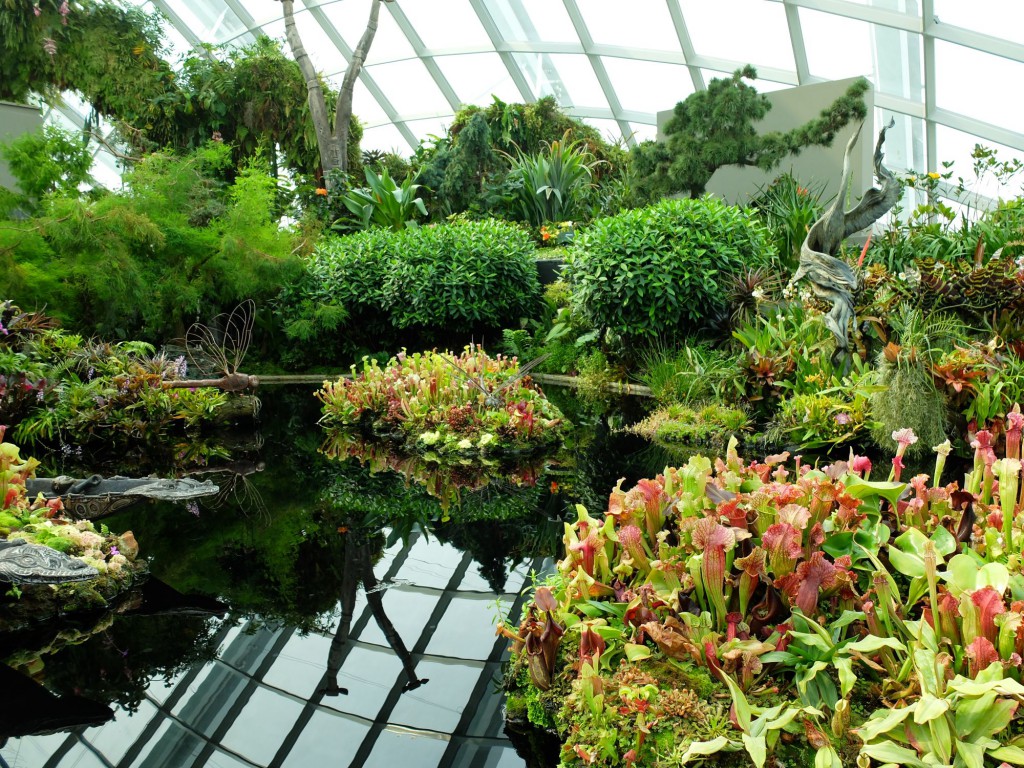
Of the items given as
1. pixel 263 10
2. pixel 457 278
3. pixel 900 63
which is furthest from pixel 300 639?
pixel 263 10

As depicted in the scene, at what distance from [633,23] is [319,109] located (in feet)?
20.9

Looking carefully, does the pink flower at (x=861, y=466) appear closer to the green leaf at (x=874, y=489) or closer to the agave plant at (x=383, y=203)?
the green leaf at (x=874, y=489)

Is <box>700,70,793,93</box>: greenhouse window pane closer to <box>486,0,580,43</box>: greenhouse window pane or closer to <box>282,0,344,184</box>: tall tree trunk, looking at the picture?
<box>486,0,580,43</box>: greenhouse window pane

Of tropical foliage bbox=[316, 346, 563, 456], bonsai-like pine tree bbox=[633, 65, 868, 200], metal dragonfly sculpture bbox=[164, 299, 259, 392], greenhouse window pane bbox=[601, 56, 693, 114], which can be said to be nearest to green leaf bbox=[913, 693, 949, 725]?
tropical foliage bbox=[316, 346, 563, 456]

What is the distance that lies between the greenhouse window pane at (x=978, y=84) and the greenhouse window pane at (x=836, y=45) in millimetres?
1163

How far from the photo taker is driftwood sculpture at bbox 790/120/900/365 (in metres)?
6.77

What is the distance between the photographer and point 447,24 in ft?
60.0

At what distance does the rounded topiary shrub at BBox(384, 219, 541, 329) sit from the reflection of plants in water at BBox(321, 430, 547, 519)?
473 centimetres

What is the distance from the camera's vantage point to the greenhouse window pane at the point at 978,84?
42.2ft

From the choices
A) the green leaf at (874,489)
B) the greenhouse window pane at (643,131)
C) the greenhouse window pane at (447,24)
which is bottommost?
the green leaf at (874,489)

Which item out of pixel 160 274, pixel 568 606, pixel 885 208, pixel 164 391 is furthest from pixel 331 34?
pixel 568 606

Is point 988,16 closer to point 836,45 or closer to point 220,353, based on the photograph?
point 836,45

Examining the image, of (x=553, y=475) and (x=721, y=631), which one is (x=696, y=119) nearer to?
(x=553, y=475)

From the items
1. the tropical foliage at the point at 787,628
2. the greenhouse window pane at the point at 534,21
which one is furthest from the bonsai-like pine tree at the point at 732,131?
the tropical foliage at the point at 787,628
